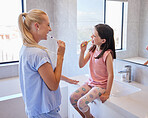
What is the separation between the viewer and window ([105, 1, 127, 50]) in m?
1.84

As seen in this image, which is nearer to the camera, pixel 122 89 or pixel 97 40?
pixel 97 40

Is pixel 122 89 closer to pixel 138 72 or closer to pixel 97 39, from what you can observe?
pixel 138 72

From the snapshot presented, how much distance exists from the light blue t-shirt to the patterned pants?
0.30 m

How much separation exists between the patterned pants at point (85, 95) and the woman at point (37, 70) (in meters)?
0.30

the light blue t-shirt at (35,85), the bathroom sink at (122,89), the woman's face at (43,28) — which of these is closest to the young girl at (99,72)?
the bathroom sink at (122,89)

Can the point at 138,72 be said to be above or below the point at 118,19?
below

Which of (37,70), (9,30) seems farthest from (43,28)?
(9,30)

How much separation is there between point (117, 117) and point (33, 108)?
24.8 inches

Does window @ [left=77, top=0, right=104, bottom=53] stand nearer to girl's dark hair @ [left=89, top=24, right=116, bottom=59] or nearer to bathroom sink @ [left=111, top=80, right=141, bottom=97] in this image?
girl's dark hair @ [left=89, top=24, right=116, bottom=59]

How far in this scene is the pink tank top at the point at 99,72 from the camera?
5.21 feet

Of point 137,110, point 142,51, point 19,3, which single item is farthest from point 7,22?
point 137,110

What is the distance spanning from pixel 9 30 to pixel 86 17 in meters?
1.29

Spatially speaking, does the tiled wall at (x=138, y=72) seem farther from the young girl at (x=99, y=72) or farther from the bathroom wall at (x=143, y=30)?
the young girl at (x=99, y=72)

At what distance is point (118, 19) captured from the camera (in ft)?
6.23
